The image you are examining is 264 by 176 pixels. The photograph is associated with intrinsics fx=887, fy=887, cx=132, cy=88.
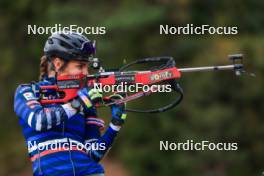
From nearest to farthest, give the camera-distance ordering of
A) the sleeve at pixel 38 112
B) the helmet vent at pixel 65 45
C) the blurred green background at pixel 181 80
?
the sleeve at pixel 38 112
the helmet vent at pixel 65 45
the blurred green background at pixel 181 80

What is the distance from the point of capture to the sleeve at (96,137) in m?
7.86

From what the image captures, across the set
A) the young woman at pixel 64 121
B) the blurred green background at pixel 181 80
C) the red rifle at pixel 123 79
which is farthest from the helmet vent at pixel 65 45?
the blurred green background at pixel 181 80

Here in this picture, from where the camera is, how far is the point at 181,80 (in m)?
24.1

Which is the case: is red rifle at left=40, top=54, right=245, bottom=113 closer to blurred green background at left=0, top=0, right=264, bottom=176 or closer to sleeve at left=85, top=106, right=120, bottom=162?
sleeve at left=85, top=106, right=120, bottom=162

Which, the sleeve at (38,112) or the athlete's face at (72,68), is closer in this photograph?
the sleeve at (38,112)

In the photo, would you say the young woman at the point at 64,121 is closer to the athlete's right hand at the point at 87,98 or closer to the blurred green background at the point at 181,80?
the athlete's right hand at the point at 87,98

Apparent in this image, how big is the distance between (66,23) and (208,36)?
164 inches

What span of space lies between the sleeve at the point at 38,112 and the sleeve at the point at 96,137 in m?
0.42

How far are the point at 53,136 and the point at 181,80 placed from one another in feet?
54.7

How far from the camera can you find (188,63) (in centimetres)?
2544

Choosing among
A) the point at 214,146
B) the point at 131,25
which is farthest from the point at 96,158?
the point at 131,25

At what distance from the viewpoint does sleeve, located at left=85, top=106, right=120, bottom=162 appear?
7.86 meters

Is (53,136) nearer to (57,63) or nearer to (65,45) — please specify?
(57,63)

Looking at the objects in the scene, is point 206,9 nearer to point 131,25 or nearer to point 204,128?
point 131,25
